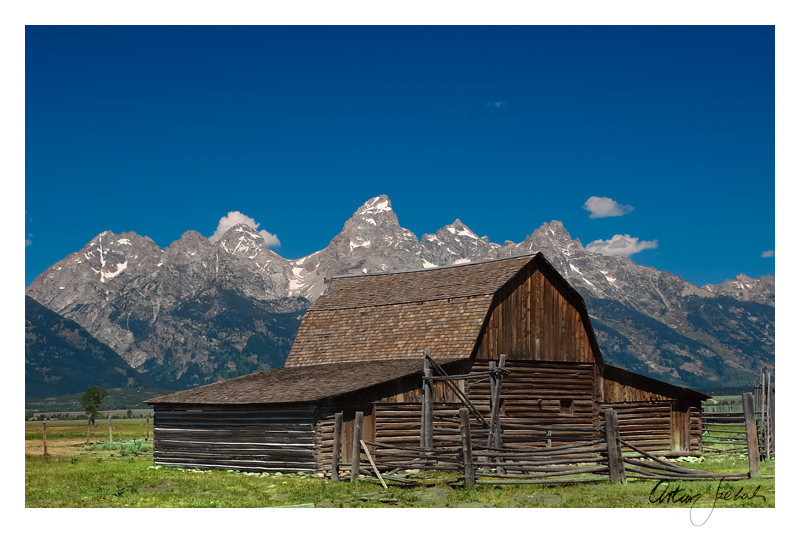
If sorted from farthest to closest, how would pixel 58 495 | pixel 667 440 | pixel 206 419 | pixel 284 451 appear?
1. pixel 667 440
2. pixel 206 419
3. pixel 284 451
4. pixel 58 495

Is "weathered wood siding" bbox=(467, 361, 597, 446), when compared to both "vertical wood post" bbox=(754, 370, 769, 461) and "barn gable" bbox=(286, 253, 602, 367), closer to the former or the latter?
"barn gable" bbox=(286, 253, 602, 367)

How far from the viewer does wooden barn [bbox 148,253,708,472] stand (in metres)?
31.2

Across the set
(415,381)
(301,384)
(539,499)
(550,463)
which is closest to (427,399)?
(415,381)

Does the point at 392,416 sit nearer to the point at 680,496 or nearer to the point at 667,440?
the point at 680,496

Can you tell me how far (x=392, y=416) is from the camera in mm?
32156

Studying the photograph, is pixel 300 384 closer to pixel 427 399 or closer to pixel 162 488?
pixel 427 399

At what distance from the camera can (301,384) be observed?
33.2m

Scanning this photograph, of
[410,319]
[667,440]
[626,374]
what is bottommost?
[667,440]

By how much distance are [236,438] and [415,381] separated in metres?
6.76

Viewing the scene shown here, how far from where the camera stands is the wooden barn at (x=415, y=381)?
31.2 m

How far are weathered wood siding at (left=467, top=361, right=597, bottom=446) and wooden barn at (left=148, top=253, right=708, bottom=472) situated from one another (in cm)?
5
